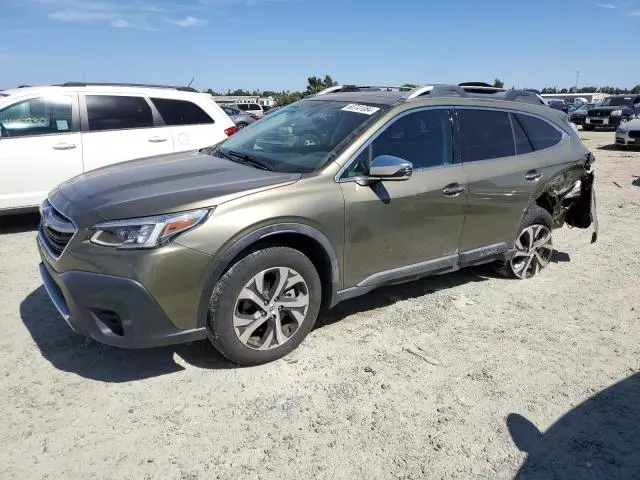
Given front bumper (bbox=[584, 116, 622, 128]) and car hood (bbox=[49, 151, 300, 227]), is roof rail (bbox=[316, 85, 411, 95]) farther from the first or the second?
front bumper (bbox=[584, 116, 622, 128])

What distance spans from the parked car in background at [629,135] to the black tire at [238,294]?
16.5 m

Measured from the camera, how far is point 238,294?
315cm

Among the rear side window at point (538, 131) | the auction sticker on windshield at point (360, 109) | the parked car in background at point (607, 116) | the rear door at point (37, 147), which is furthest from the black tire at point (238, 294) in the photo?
the parked car in background at point (607, 116)

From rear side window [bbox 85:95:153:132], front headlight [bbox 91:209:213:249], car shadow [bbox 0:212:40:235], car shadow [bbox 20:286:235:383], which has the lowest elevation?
car shadow [bbox 20:286:235:383]

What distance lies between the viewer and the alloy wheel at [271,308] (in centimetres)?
322

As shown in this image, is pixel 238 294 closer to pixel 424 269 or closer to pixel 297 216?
pixel 297 216

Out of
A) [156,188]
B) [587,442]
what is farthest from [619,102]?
[156,188]

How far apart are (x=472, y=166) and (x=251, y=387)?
2471 mm

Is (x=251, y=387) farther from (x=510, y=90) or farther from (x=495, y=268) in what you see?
(x=510, y=90)

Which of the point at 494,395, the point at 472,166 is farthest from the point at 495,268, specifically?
the point at 494,395

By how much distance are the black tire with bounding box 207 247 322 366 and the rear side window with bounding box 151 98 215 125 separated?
14.9 ft

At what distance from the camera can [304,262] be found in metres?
3.38

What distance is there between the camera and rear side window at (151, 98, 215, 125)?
7.07m

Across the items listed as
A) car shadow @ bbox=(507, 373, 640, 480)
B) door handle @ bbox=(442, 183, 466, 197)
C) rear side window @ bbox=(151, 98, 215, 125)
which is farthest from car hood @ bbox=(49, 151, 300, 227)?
rear side window @ bbox=(151, 98, 215, 125)
